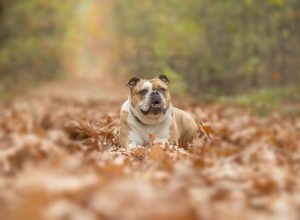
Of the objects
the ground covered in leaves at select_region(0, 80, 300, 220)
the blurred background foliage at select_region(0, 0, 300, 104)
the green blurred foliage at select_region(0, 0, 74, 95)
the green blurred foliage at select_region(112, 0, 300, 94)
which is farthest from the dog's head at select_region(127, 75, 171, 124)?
the green blurred foliage at select_region(0, 0, 74, 95)

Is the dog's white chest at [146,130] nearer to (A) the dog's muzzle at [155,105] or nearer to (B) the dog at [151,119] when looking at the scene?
(B) the dog at [151,119]

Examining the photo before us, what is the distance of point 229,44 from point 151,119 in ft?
51.9

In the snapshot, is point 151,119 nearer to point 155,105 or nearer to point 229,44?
point 155,105

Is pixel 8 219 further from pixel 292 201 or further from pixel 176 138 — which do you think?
pixel 176 138

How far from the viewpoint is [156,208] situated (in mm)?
2020

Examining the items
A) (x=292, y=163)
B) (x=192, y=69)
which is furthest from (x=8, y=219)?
(x=192, y=69)

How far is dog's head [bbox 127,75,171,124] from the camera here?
601cm

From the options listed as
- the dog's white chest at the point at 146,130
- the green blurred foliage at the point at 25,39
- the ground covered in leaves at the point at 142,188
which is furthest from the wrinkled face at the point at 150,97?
the green blurred foliage at the point at 25,39

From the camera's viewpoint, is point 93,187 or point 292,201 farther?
point 292,201

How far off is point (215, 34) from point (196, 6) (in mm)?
1275

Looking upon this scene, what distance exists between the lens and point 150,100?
6035 millimetres

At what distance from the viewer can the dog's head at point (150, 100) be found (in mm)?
6012

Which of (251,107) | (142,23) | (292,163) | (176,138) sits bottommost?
(292,163)

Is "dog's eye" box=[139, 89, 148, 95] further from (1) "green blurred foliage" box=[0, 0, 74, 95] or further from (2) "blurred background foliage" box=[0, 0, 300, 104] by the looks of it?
(1) "green blurred foliage" box=[0, 0, 74, 95]
